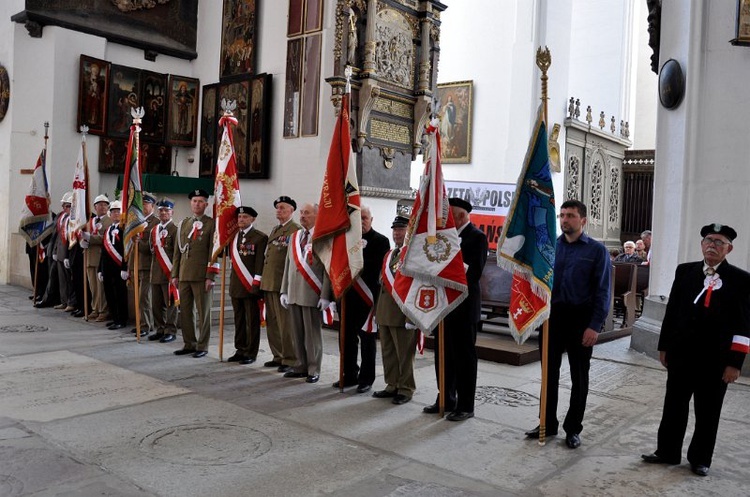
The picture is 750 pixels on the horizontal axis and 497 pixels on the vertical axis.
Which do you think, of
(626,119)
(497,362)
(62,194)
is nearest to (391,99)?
(497,362)

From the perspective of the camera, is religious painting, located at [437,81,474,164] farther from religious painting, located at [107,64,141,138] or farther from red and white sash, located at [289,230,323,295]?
red and white sash, located at [289,230,323,295]

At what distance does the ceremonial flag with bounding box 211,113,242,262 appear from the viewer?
6.97 metres

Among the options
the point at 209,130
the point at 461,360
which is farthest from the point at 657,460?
the point at 209,130

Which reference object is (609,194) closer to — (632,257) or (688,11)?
(632,257)

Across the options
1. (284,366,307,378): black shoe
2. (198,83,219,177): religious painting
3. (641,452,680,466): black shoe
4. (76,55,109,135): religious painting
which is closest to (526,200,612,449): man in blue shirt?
(641,452,680,466): black shoe

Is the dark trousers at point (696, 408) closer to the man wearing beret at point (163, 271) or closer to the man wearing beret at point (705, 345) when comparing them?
the man wearing beret at point (705, 345)

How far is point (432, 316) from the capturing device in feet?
16.6

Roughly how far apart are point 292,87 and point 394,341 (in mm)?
6615

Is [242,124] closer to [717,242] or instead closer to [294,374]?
[294,374]

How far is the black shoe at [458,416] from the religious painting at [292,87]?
6.97 meters

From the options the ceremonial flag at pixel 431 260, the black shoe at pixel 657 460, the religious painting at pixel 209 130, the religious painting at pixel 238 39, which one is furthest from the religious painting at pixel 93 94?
the black shoe at pixel 657 460

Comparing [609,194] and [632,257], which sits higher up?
[609,194]

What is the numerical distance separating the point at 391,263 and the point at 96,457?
8.92ft

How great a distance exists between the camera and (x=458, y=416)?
5.04m
